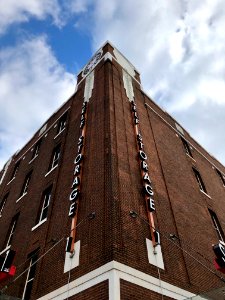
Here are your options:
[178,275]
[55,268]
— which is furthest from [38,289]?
[178,275]

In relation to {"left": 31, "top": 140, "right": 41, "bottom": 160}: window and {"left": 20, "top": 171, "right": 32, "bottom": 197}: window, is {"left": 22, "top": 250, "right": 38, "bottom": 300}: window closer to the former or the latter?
{"left": 20, "top": 171, "right": 32, "bottom": 197}: window

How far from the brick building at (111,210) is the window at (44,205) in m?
0.06

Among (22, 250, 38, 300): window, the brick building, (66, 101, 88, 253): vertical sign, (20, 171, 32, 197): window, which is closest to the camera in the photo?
the brick building

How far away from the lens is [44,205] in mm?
16594

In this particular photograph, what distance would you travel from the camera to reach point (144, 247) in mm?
10781

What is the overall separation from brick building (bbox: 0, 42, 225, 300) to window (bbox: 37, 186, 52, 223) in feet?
0.19

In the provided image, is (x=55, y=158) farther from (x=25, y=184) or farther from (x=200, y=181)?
(x=200, y=181)

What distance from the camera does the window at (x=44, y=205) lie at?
15766mm

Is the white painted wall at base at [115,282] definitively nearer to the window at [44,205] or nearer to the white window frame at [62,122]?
the window at [44,205]

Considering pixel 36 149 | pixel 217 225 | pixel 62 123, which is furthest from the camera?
pixel 36 149

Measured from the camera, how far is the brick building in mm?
10098

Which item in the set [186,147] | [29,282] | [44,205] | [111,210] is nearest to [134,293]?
[111,210]

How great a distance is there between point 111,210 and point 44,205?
689cm

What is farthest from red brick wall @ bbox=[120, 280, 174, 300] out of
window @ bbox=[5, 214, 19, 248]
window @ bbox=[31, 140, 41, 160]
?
window @ bbox=[31, 140, 41, 160]
